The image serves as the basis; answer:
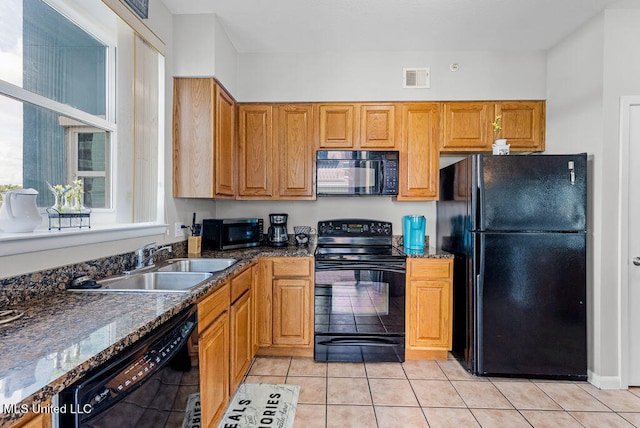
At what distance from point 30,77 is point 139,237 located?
3.19ft

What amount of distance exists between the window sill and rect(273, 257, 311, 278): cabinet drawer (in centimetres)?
100

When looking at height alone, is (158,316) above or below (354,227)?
below

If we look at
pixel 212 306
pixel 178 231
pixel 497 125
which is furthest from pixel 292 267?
pixel 497 125

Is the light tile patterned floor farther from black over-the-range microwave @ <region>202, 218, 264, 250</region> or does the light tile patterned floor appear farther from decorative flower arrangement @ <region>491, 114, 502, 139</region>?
decorative flower arrangement @ <region>491, 114, 502, 139</region>

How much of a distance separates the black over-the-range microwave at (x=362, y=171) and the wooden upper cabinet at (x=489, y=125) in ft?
1.77

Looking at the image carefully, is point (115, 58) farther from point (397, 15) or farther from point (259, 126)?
point (397, 15)

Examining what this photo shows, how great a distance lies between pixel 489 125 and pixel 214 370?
2.93 meters

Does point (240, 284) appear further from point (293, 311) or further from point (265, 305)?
point (293, 311)

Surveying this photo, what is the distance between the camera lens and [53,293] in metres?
1.37

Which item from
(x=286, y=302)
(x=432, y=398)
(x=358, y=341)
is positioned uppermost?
(x=286, y=302)

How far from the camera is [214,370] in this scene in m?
1.63

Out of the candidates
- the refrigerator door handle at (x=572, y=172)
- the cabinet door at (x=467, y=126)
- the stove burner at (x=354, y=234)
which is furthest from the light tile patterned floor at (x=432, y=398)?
the cabinet door at (x=467, y=126)

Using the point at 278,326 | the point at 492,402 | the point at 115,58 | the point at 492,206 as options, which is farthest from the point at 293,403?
the point at 115,58

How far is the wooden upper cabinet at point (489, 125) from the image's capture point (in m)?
2.87
